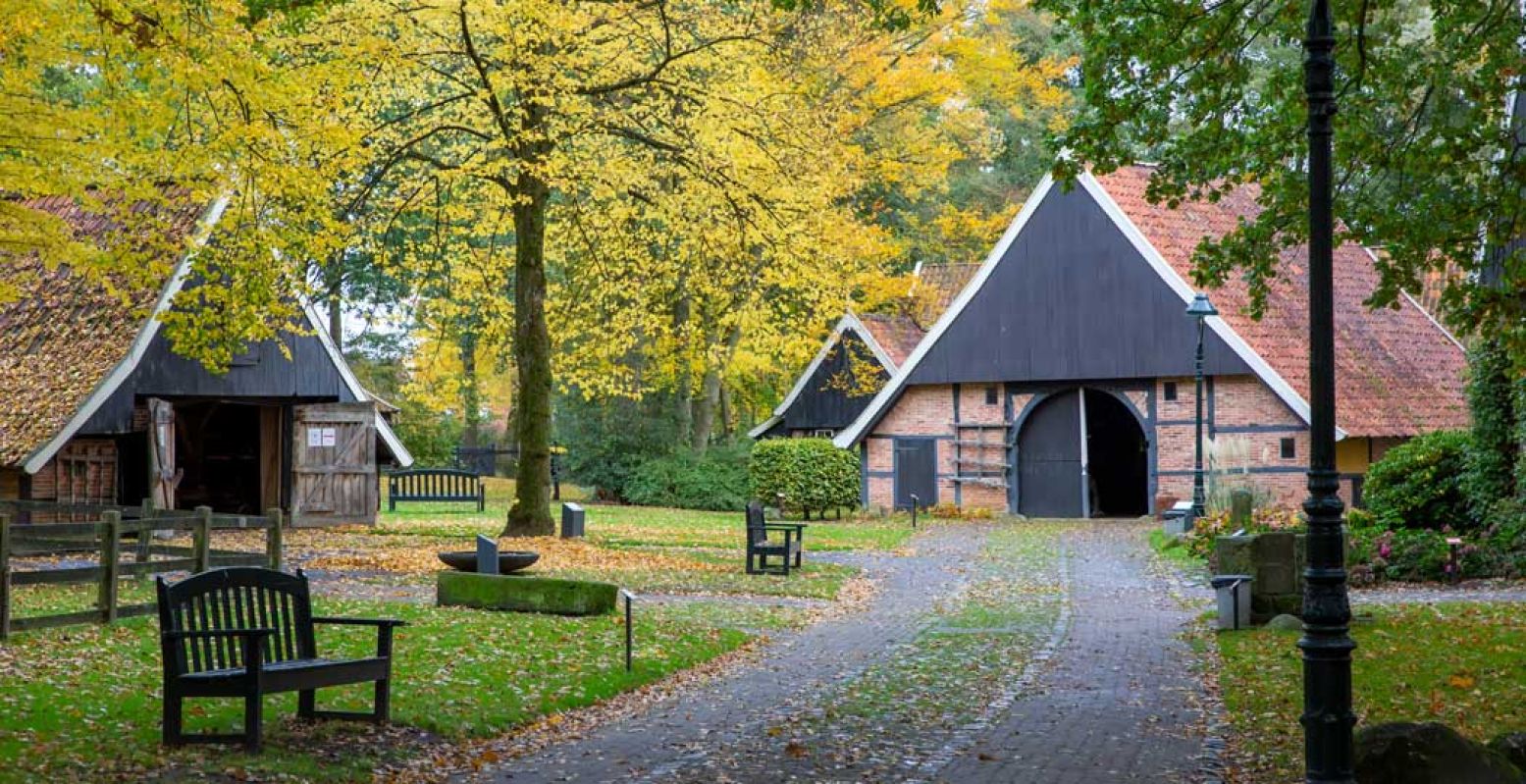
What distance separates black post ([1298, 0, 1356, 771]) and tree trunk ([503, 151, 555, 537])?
800 inches

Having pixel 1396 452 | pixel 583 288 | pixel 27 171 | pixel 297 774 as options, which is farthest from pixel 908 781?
Result: pixel 583 288

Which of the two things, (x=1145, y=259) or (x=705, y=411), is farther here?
(x=705, y=411)

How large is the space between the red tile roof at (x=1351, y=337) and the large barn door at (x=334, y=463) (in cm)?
1709

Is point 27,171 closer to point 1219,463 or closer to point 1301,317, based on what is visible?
point 1219,463

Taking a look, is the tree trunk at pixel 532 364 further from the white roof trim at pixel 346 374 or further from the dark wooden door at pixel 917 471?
the dark wooden door at pixel 917 471

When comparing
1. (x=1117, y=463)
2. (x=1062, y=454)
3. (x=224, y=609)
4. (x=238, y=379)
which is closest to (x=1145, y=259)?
(x=1062, y=454)

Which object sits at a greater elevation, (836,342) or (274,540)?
(836,342)

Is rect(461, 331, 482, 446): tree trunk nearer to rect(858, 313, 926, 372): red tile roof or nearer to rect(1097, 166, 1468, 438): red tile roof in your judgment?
rect(858, 313, 926, 372): red tile roof

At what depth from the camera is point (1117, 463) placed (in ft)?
148

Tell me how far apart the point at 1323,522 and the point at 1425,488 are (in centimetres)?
1897

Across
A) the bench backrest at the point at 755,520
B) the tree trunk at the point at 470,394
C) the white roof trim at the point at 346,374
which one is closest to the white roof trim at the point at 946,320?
the white roof trim at the point at 346,374

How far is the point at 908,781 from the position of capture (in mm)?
10398

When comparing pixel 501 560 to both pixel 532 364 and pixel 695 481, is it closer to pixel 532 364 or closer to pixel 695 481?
pixel 532 364

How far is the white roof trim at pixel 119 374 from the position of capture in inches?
1109
